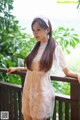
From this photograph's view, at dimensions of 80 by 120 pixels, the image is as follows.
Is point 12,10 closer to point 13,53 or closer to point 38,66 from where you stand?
point 13,53

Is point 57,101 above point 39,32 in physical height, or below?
below

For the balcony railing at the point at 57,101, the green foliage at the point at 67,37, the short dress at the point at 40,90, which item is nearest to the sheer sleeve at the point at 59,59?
the short dress at the point at 40,90

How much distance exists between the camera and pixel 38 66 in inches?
75.5

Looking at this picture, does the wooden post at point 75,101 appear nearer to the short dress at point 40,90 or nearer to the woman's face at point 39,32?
the short dress at point 40,90

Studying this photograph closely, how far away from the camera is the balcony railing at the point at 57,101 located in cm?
188

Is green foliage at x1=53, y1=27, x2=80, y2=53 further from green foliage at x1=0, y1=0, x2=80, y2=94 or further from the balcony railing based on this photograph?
the balcony railing

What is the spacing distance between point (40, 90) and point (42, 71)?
0.14 meters

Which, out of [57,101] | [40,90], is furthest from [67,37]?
[40,90]

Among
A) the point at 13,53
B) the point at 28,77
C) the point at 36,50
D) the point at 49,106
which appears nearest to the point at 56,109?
the point at 49,106

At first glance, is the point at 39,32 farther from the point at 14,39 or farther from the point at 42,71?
the point at 14,39

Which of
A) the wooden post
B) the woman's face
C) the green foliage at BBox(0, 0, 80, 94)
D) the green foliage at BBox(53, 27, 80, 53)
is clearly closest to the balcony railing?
the wooden post

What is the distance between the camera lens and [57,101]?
2070 millimetres

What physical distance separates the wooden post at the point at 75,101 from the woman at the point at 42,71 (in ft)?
0.30

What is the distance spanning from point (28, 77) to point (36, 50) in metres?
0.22
